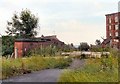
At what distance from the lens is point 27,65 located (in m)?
19.1

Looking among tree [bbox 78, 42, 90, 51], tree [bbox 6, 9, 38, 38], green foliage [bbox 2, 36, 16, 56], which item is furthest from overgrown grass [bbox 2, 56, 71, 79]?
tree [bbox 6, 9, 38, 38]

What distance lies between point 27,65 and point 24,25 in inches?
1132

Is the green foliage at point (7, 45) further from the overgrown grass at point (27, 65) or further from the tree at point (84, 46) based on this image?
the overgrown grass at point (27, 65)

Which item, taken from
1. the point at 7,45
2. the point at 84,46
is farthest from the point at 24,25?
the point at 84,46

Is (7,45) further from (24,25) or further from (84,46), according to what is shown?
(84,46)

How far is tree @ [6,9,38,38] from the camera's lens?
154 feet

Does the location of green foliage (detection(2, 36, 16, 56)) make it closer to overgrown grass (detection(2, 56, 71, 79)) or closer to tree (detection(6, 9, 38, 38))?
tree (detection(6, 9, 38, 38))

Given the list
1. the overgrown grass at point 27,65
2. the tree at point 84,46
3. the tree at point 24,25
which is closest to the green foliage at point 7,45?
the tree at point 24,25

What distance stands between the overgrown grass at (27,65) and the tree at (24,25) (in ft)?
82.0

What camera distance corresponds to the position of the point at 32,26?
4719 cm

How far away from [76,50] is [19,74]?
1305 centimetres

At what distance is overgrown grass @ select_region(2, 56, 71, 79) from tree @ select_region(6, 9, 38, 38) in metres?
25.0

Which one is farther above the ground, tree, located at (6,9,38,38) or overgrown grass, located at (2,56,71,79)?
tree, located at (6,9,38,38)

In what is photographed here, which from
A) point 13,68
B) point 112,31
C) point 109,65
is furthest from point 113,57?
point 112,31
